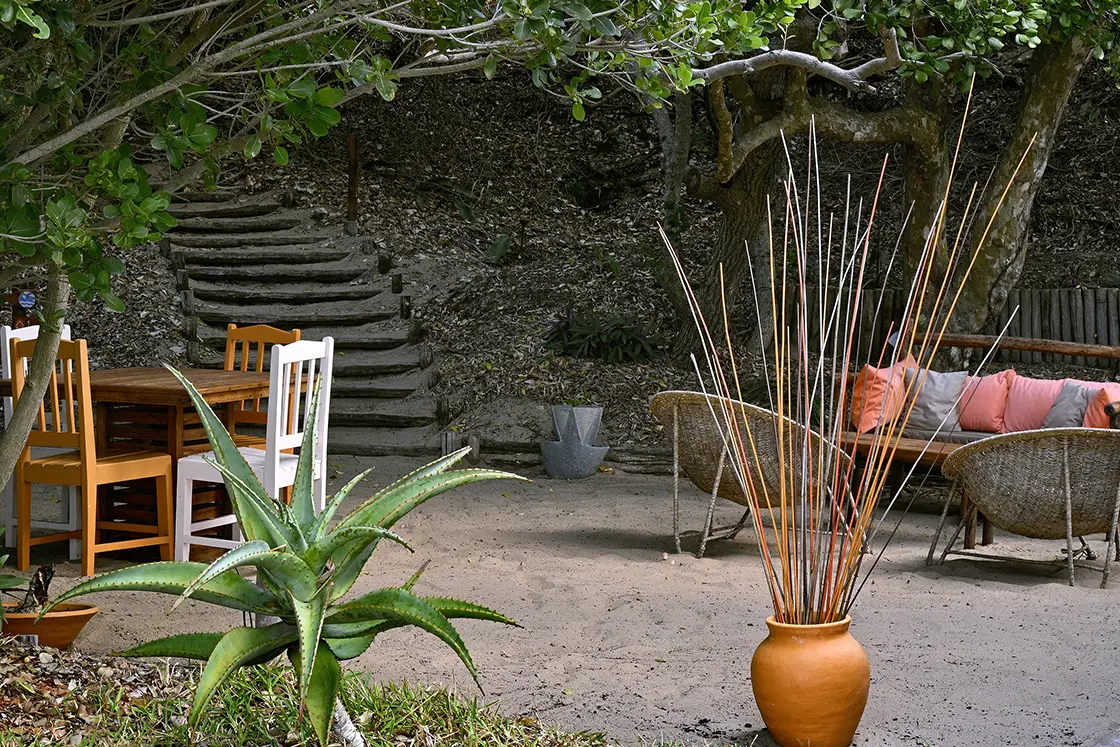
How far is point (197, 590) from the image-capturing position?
2.25m

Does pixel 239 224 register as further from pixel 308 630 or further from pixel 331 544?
pixel 308 630

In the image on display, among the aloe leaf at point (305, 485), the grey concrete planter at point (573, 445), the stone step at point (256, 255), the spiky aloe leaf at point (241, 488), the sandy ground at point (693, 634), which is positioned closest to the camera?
the spiky aloe leaf at point (241, 488)

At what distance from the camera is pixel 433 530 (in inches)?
216

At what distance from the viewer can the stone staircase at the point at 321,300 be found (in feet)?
25.6

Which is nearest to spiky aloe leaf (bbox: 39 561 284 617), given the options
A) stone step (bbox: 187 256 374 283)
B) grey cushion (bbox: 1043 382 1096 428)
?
grey cushion (bbox: 1043 382 1096 428)

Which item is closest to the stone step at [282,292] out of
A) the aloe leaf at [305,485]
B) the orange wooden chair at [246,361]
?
the orange wooden chair at [246,361]

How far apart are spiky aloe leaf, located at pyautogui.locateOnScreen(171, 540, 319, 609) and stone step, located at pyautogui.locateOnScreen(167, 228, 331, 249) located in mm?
8177

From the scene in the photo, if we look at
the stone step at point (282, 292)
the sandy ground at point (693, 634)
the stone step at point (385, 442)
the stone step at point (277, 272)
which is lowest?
the sandy ground at point (693, 634)

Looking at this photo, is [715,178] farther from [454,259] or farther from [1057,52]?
[454,259]

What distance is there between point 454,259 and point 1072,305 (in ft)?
16.4

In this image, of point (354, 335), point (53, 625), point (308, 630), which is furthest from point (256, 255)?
point (308, 630)

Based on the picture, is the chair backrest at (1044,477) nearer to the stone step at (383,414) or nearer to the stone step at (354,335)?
the stone step at (383,414)

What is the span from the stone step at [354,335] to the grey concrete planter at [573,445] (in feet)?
6.97

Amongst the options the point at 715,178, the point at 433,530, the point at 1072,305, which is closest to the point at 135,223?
the point at 433,530
